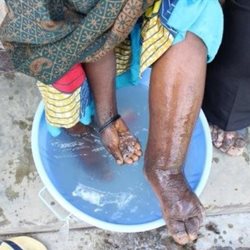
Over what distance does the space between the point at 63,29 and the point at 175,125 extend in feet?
1.28

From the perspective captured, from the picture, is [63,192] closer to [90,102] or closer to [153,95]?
[90,102]

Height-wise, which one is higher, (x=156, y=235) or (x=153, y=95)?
(x=153, y=95)

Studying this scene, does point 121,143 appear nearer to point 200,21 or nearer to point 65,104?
point 65,104

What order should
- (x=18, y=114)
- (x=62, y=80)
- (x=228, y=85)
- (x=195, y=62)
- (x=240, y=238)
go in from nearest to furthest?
(x=195, y=62) → (x=62, y=80) → (x=228, y=85) → (x=240, y=238) → (x=18, y=114)

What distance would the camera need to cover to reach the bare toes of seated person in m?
1.73

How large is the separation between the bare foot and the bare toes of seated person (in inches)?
11.7

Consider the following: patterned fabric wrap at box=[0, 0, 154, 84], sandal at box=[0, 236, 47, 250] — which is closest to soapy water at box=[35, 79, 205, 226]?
sandal at box=[0, 236, 47, 250]

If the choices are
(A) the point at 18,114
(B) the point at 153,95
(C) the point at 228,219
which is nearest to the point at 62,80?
(B) the point at 153,95

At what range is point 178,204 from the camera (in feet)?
4.67

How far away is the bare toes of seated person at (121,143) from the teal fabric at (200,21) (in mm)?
443

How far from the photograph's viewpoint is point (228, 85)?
68.7 inches

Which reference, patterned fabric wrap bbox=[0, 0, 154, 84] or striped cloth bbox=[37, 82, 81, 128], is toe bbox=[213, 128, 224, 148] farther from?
patterned fabric wrap bbox=[0, 0, 154, 84]

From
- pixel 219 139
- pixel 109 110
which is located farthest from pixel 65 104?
pixel 219 139

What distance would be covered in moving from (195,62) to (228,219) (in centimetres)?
75
